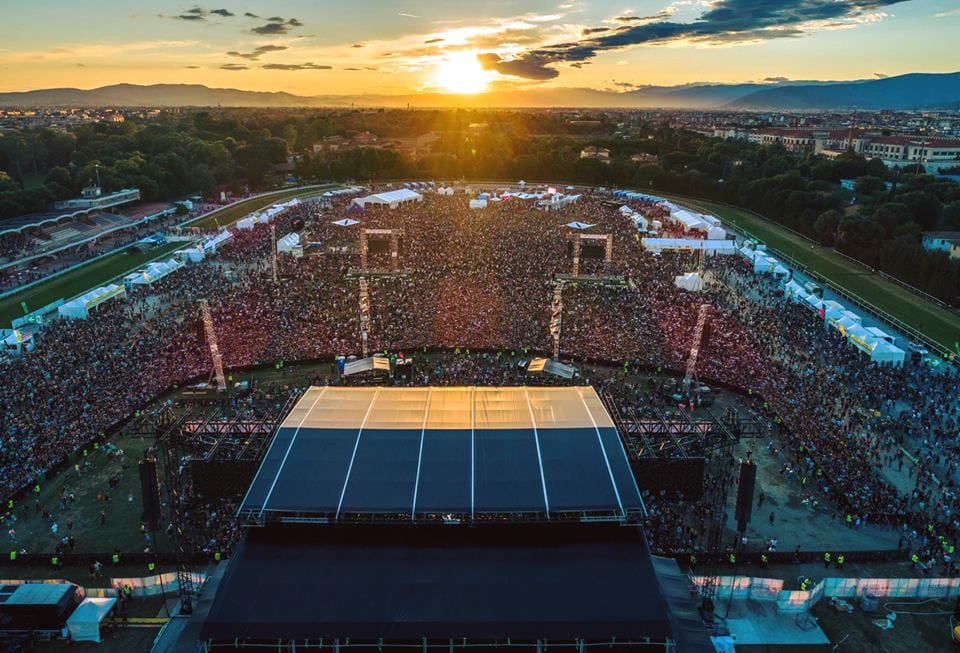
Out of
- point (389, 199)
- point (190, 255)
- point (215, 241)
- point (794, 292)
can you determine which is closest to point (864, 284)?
point (794, 292)

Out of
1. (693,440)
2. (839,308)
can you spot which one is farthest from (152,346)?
(839,308)

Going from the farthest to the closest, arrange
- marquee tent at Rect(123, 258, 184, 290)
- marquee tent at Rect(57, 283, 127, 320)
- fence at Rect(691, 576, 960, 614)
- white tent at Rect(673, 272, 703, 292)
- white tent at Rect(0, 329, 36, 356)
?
1. marquee tent at Rect(123, 258, 184, 290)
2. white tent at Rect(673, 272, 703, 292)
3. marquee tent at Rect(57, 283, 127, 320)
4. white tent at Rect(0, 329, 36, 356)
5. fence at Rect(691, 576, 960, 614)

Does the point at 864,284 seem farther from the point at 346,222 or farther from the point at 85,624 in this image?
the point at 85,624

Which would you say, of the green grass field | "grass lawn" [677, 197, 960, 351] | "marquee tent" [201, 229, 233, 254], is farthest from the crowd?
"grass lawn" [677, 197, 960, 351]

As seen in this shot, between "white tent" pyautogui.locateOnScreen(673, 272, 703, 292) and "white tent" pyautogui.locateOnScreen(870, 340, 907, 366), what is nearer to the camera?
"white tent" pyautogui.locateOnScreen(870, 340, 907, 366)

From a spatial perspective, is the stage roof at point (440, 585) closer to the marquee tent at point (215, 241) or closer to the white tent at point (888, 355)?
the white tent at point (888, 355)

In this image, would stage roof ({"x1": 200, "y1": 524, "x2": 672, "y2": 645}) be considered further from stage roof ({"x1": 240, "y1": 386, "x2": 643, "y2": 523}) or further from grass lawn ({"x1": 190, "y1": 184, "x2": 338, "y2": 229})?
grass lawn ({"x1": 190, "y1": 184, "x2": 338, "y2": 229})
